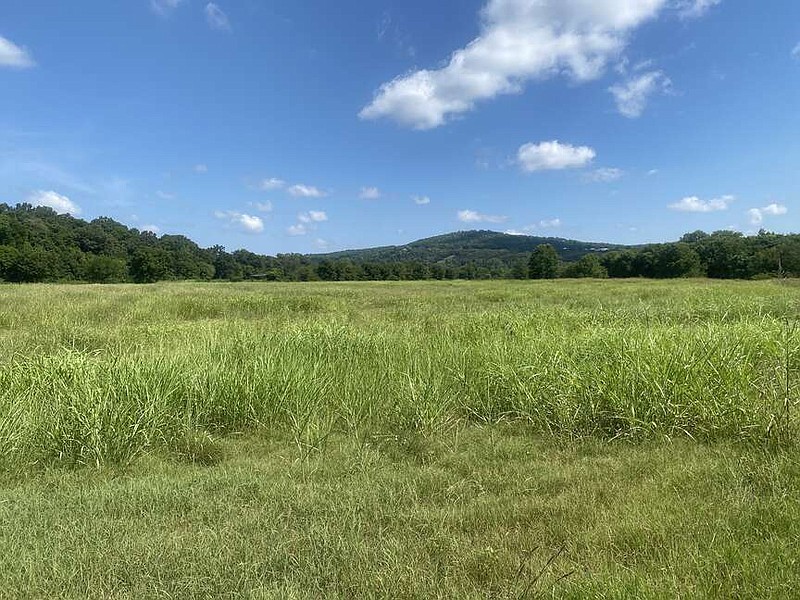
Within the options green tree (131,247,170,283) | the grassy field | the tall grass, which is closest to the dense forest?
green tree (131,247,170,283)

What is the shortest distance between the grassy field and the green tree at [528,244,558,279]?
3612 inches

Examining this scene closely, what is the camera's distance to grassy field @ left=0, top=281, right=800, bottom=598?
2.62m

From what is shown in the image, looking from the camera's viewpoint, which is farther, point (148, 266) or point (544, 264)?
point (544, 264)

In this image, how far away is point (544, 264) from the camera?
96.4 m

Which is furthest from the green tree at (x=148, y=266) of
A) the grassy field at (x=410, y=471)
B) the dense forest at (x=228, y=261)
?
the grassy field at (x=410, y=471)

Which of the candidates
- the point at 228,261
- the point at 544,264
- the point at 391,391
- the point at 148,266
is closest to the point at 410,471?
the point at 391,391

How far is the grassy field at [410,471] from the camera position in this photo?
2619mm

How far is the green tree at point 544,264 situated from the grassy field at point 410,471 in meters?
91.8

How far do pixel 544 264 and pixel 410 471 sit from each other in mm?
97376

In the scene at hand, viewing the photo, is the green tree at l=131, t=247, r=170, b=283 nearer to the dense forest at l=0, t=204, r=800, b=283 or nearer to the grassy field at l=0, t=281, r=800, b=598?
the dense forest at l=0, t=204, r=800, b=283

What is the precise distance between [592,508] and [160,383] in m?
4.82

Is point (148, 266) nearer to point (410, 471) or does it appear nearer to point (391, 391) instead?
point (391, 391)

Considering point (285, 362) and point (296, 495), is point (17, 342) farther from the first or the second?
point (296, 495)

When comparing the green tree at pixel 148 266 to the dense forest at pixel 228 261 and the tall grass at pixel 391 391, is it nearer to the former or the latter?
the dense forest at pixel 228 261
